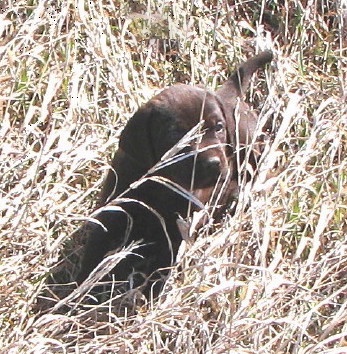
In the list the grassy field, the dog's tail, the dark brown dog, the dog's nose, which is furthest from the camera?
the dog's tail

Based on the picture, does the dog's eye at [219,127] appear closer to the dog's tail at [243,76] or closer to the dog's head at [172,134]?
the dog's head at [172,134]

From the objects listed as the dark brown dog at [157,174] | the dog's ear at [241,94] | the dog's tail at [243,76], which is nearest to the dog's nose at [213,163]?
the dark brown dog at [157,174]

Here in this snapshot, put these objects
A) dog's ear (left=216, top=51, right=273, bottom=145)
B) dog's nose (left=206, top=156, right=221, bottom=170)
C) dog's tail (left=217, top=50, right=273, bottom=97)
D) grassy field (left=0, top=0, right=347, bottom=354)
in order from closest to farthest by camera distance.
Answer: grassy field (left=0, top=0, right=347, bottom=354)
dog's nose (left=206, top=156, right=221, bottom=170)
dog's ear (left=216, top=51, right=273, bottom=145)
dog's tail (left=217, top=50, right=273, bottom=97)

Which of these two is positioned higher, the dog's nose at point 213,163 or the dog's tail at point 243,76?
the dog's tail at point 243,76

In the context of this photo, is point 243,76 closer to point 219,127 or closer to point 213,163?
point 219,127

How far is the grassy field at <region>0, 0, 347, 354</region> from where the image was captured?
345 cm

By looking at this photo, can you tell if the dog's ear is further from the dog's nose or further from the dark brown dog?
the dog's nose

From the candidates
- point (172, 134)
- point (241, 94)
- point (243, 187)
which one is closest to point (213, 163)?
point (172, 134)

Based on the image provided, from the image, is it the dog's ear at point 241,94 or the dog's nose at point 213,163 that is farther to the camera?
the dog's ear at point 241,94

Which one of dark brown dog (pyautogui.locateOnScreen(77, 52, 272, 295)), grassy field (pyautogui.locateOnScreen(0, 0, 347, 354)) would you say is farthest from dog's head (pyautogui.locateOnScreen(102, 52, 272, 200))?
grassy field (pyautogui.locateOnScreen(0, 0, 347, 354))

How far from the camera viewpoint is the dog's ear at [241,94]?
13.8 ft

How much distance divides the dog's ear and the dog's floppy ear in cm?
30

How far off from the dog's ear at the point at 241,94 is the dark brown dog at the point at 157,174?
1cm

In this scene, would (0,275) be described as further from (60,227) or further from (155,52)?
(155,52)
